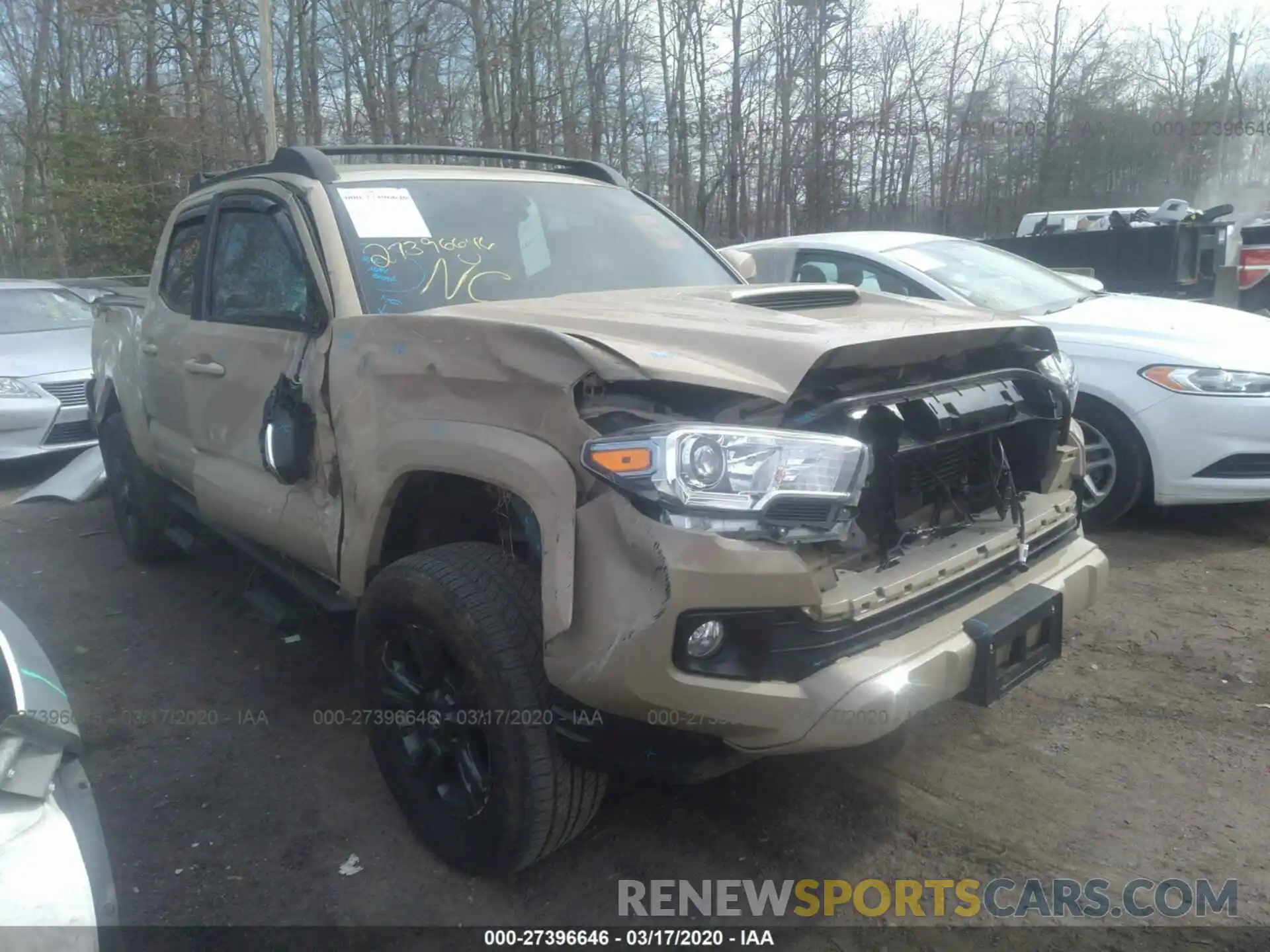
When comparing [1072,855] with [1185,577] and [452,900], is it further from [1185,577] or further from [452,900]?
[1185,577]

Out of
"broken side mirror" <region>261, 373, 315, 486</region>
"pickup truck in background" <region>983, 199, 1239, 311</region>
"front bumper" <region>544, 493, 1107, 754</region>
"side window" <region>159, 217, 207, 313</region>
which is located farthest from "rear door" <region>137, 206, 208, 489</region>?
"pickup truck in background" <region>983, 199, 1239, 311</region>

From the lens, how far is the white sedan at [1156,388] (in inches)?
183

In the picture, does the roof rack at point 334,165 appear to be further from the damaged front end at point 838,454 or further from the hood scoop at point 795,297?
the damaged front end at point 838,454

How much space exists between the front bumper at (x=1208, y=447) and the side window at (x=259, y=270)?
4007 mm

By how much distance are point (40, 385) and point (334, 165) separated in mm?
→ 5822

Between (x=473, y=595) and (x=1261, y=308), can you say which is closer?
(x=473, y=595)

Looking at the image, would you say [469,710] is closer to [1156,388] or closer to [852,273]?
[1156,388]

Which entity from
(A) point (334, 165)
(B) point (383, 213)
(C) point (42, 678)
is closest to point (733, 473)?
(C) point (42, 678)

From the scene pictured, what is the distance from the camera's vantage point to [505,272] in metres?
3.30

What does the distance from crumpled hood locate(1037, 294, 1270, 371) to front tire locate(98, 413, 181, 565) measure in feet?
15.6

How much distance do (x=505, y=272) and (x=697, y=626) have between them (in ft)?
5.69

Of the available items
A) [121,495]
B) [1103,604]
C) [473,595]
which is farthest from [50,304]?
[1103,604]

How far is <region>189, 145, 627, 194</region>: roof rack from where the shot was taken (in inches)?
133

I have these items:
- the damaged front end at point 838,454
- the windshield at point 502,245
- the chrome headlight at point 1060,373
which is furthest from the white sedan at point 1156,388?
the damaged front end at point 838,454
